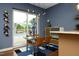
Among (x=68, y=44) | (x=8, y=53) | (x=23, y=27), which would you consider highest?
(x=23, y=27)

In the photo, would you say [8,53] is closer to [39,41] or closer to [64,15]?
[39,41]

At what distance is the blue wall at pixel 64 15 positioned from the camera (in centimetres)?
128

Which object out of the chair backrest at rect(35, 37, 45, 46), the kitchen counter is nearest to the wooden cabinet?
the chair backrest at rect(35, 37, 45, 46)

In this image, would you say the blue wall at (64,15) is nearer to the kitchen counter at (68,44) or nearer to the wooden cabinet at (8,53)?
the kitchen counter at (68,44)

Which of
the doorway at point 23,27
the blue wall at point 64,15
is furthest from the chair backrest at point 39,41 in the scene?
the blue wall at point 64,15

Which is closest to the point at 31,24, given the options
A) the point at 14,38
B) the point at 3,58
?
the point at 14,38

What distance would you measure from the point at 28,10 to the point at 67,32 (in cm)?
63

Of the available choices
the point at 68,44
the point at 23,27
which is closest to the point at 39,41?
the point at 23,27

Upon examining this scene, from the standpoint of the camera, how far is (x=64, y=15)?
1328 millimetres

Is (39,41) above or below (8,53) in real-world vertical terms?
above

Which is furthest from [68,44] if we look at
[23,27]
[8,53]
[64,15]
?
[8,53]

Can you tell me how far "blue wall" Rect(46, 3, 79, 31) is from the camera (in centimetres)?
128

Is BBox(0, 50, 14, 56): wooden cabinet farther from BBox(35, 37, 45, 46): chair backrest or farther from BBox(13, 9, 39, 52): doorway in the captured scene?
BBox(35, 37, 45, 46): chair backrest

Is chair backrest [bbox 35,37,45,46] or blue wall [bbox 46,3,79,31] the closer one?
blue wall [bbox 46,3,79,31]
